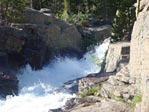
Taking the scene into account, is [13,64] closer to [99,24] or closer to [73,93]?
[73,93]

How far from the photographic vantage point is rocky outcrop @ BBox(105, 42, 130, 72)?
25.9 metres

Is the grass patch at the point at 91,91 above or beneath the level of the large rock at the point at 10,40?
beneath

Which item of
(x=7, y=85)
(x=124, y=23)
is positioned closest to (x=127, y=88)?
(x=7, y=85)

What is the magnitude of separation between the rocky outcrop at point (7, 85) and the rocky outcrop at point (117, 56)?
229 inches

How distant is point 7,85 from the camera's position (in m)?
27.1

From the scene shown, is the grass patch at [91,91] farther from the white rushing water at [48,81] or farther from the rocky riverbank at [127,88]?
the white rushing water at [48,81]

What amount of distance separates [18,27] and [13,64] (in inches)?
131

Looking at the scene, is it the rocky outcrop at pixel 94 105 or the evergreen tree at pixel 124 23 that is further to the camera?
the evergreen tree at pixel 124 23

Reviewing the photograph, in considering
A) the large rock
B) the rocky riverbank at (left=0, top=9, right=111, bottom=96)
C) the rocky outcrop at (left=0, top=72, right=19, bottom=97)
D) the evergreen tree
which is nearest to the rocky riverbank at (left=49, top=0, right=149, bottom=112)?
the rocky outcrop at (left=0, top=72, right=19, bottom=97)

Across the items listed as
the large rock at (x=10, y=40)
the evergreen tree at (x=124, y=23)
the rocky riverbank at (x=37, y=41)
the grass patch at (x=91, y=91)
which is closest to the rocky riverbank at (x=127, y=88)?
the grass patch at (x=91, y=91)

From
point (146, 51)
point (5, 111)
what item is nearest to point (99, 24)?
point (5, 111)

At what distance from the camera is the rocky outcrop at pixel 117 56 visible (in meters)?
25.9

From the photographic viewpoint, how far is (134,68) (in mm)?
17344

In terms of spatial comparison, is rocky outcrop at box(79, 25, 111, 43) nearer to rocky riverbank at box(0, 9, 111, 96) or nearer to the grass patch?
rocky riverbank at box(0, 9, 111, 96)
